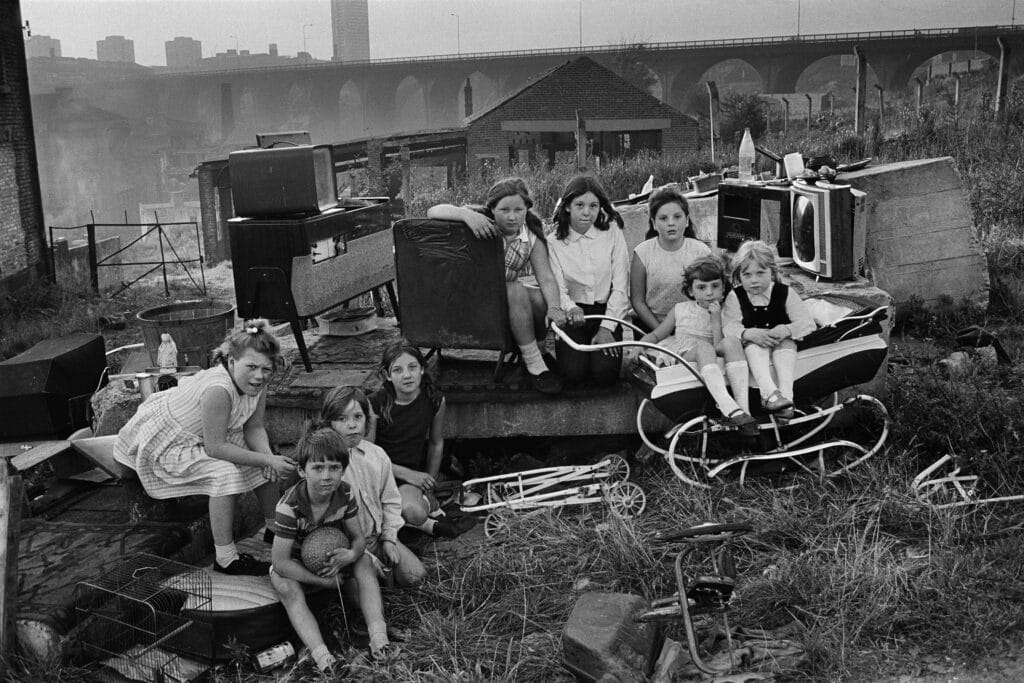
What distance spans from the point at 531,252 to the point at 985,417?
245cm

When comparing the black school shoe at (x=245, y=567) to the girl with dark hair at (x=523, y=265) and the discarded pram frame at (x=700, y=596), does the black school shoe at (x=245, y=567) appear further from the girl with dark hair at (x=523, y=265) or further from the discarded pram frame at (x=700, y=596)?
the discarded pram frame at (x=700, y=596)

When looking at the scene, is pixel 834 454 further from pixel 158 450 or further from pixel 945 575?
pixel 158 450

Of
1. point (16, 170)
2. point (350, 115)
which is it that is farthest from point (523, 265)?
point (350, 115)

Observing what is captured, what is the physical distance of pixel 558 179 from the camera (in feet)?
49.8

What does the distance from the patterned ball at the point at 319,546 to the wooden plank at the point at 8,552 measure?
115cm

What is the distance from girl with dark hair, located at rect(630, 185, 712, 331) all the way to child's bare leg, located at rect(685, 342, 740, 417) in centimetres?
66

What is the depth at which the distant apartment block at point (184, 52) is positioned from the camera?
130625 mm

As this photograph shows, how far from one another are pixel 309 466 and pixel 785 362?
230cm

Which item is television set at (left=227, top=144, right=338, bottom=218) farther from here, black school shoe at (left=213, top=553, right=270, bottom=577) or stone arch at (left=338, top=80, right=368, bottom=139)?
stone arch at (left=338, top=80, right=368, bottom=139)

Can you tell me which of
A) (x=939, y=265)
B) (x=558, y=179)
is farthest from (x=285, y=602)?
(x=558, y=179)

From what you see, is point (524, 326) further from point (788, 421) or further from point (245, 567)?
point (245, 567)

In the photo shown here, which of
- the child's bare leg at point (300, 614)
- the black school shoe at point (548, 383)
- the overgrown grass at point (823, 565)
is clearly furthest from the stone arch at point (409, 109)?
the child's bare leg at point (300, 614)

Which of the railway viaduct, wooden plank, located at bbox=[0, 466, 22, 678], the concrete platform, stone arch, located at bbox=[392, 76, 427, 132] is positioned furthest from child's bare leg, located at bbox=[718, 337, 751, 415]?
stone arch, located at bbox=[392, 76, 427, 132]

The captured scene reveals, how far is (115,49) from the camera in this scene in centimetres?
11275
